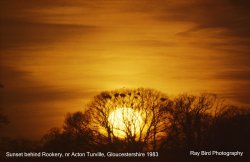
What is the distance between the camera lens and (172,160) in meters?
73.6

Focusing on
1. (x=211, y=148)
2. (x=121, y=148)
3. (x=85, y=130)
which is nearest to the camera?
(x=211, y=148)

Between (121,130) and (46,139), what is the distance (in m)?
19.1

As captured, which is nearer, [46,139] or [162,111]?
[162,111]

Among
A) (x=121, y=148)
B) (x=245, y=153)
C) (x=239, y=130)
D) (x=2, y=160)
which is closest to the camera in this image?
(x=2, y=160)

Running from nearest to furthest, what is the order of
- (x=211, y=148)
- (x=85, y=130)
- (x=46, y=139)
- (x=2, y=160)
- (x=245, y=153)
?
(x=2, y=160)
(x=245, y=153)
(x=211, y=148)
(x=85, y=130)
(x=46, y=139)

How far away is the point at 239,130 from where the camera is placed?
86.3 metres

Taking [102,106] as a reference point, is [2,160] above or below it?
below

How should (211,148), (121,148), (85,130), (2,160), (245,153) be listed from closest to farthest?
(2,160) < (245,153) < (211,148) < (121,148) < (85,130)

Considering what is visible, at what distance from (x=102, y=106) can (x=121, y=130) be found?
3.95m

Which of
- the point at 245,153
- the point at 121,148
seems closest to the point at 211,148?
the point at 245,153

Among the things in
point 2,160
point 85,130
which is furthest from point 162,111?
point 2,160

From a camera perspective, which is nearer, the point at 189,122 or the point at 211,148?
the point at 211,148

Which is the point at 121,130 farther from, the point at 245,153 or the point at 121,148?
the point at 245,153

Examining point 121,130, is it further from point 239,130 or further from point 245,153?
point 245,153
